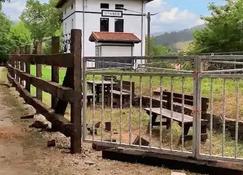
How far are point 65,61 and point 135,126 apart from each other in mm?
3635

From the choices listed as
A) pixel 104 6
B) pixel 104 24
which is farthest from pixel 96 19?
pixel 104 6

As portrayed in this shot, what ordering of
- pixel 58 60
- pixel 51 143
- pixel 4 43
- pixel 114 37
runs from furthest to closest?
pixel 4 43 < pixel 114 37 < pixel 58 60 < pixel 51 143

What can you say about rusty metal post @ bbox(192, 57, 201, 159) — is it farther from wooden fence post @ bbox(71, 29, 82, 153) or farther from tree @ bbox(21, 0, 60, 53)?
tree @ bbox(21, 0, 60, 53)

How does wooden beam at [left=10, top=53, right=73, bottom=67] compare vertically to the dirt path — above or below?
above

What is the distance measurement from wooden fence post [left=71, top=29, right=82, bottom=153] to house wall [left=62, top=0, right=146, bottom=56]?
36.3 metres

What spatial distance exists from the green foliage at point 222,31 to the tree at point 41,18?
43.0 metres

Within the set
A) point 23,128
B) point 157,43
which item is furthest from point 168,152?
point 157,43

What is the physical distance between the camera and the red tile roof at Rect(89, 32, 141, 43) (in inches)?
1618

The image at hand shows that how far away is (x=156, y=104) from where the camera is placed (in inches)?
437

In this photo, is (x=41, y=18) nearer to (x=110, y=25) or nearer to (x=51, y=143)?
(x=110, y=25)

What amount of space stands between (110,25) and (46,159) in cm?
3899

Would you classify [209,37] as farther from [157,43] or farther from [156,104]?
[157,43]

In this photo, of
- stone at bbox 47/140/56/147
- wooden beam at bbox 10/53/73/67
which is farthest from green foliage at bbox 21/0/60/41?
stone at bbox 47/140/56/147

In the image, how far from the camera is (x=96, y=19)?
143 feet
